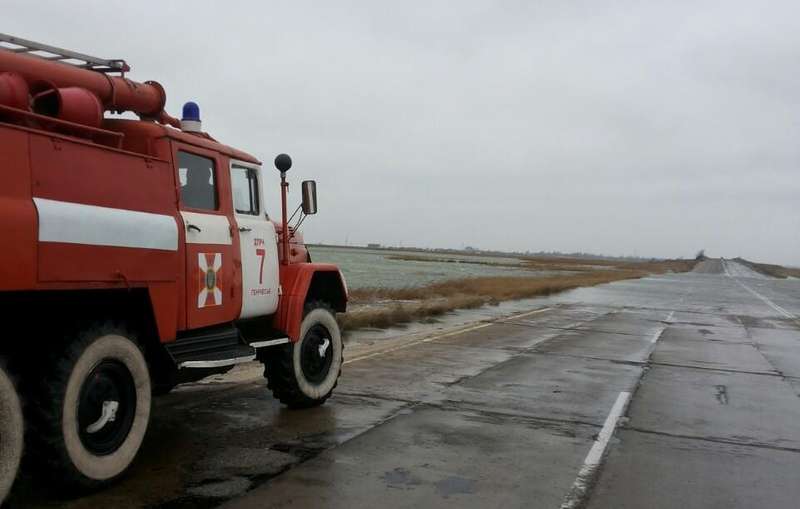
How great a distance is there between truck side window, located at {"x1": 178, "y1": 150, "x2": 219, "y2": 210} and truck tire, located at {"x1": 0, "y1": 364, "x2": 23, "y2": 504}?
2186mm

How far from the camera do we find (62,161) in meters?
4.62

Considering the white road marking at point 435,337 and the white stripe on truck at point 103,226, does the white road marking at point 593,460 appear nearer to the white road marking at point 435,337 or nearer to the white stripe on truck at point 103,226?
the white stripe on truck at point 103,226

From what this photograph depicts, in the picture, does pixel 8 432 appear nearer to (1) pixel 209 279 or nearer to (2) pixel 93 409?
(2) pixel 93 409

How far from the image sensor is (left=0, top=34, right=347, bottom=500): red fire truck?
4.37 metres

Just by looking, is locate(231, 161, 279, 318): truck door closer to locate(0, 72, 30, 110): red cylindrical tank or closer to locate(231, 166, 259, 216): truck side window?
locate(231, 166, 259, 216): truck side window


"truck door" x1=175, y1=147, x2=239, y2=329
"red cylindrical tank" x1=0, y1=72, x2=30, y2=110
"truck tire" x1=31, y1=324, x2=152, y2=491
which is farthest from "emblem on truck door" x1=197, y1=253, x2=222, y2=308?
"red cylindrical tank" x1=0, y1=72, x2=30, y2=110

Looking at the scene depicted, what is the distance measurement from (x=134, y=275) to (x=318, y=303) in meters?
3.25

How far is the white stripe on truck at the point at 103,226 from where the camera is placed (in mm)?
4391

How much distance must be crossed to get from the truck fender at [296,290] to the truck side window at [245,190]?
85 cm

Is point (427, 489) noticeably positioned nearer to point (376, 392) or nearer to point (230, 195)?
point (230, 195)

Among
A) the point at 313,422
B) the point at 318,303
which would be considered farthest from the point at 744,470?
the point at 318,303

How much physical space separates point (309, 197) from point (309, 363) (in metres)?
1.81

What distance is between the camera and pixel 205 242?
19.8ft

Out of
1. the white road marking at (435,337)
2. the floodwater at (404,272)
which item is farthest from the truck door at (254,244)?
the floodwater at (404,272)
